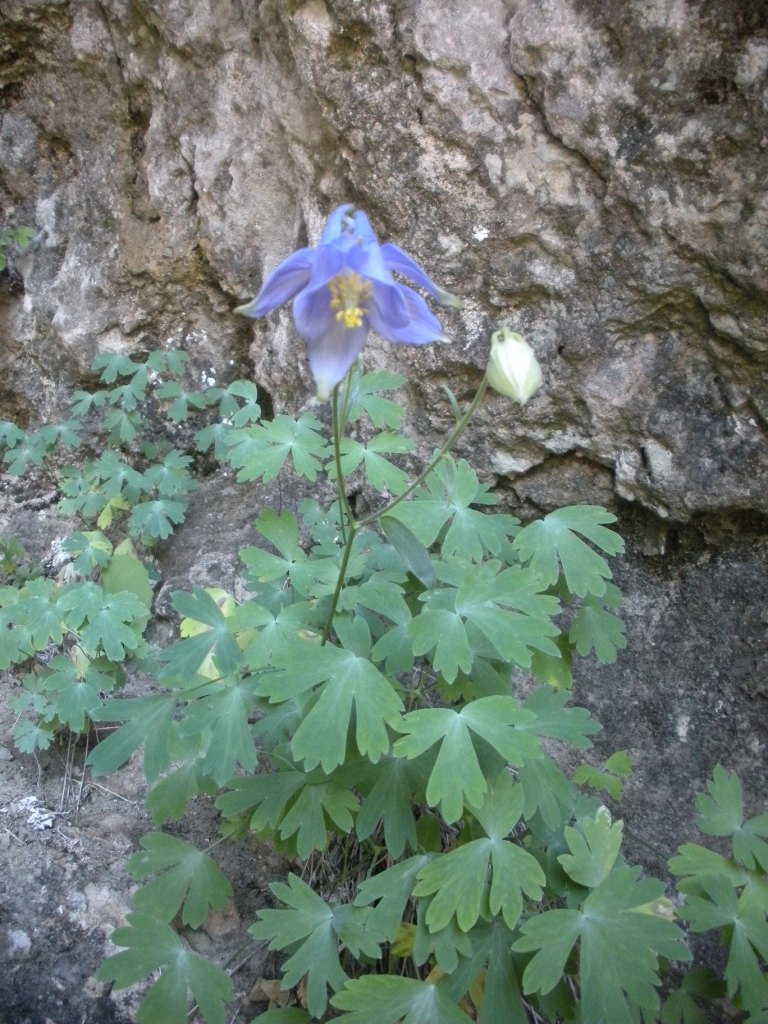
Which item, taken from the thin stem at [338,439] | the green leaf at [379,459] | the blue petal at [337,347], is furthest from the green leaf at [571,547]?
the blue petal at [337,347]

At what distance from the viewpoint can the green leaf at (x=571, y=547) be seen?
6.57ft

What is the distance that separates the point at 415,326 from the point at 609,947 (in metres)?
1.36

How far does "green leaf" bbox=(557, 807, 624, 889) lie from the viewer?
70.7 inches

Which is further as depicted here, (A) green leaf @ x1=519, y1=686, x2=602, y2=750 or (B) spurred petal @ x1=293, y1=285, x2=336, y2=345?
(A) green leaf @ x1=519, y1=686, x2=602, y2=750

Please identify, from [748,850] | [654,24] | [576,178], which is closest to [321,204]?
[576,178]

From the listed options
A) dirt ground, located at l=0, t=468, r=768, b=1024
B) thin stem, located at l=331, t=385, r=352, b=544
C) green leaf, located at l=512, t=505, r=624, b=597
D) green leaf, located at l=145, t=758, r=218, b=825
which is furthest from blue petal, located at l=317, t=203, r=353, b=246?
dirt ground, located at l=0, t=468, r=768, b=1024

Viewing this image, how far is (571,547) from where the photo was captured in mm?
2043

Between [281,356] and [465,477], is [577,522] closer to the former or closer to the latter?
[465,477]

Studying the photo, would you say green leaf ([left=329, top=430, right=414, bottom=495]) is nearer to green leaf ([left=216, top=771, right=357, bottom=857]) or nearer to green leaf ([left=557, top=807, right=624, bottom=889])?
green leaf ([left=216, top=771, right=357, bottom=857])

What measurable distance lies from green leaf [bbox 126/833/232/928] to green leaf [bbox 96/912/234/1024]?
0.31 feet

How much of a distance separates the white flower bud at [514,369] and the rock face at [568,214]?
967 millimetres

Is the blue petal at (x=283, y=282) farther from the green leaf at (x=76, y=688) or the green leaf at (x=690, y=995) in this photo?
the green leaf at (x=690, y=995)

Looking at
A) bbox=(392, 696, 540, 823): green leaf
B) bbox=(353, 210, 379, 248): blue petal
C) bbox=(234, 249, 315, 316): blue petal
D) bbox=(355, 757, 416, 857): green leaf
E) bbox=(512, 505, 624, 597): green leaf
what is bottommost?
bbox=(355, 757, 416, 857): green leaf

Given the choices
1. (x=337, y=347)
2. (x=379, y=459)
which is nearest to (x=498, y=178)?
(x=379, y=459)
